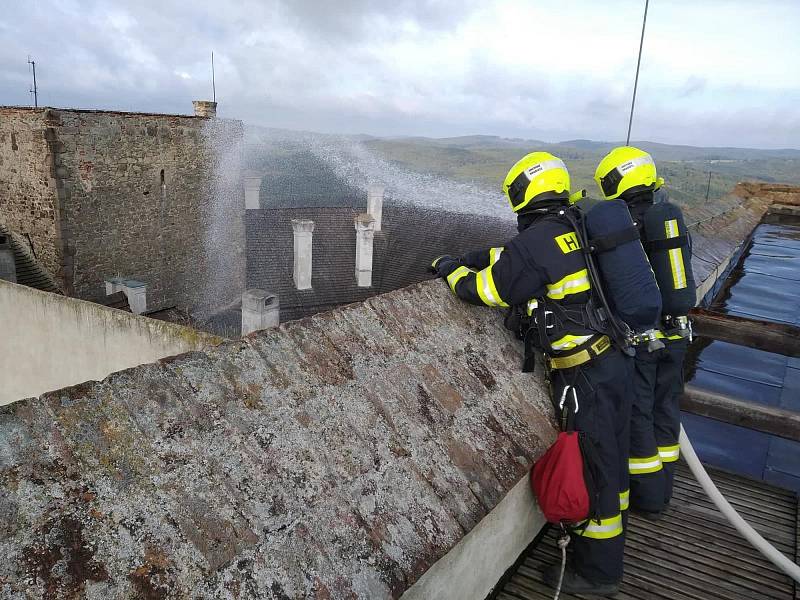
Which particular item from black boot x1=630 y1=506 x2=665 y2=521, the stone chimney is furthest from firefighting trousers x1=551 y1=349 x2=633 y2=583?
the stone chimney

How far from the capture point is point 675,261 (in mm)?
3736

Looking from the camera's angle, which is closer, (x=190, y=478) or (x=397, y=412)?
(x=190, y=478)

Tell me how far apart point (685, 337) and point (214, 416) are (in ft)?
9.99

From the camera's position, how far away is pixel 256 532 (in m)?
1.69

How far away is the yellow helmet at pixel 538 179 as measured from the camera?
3096 mm

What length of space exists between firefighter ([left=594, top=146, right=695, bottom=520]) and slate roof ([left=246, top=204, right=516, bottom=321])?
1667cm

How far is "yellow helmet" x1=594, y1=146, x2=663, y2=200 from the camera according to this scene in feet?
12.5

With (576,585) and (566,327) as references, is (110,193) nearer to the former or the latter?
(566,327)

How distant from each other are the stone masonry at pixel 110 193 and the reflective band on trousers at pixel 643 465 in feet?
49.2

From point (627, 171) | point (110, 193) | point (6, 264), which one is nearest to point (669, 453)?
point (627, 171)

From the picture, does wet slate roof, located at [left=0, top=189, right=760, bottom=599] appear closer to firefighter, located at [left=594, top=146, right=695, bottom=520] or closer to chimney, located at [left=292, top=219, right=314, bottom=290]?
firefighter, located at [left=594, top=146, right=695, bottom=520]

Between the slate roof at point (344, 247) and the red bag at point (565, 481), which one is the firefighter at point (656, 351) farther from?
the slate roof at point (344, 247)

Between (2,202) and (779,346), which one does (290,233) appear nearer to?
(2,202)

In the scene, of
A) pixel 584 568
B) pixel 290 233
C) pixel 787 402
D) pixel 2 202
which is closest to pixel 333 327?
pixel 584 568
